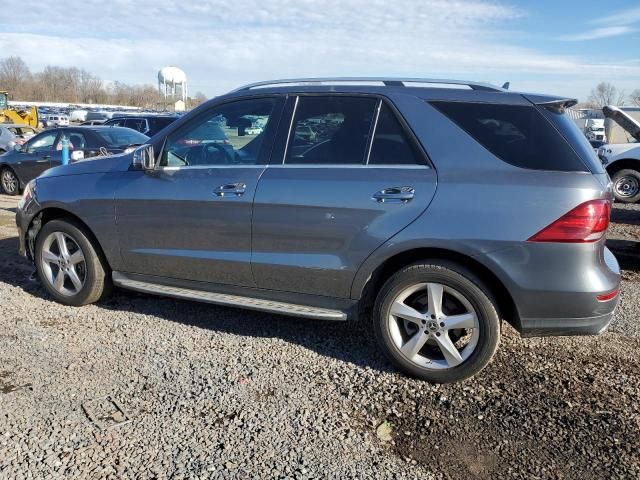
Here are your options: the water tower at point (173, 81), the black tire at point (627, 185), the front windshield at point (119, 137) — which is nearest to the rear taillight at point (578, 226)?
the front windshield at point (119, 137)

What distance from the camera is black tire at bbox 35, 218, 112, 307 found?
4613 mm

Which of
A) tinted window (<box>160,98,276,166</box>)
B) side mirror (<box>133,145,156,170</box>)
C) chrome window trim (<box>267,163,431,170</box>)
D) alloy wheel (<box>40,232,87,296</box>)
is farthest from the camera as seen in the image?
alloy wheel (<box>40,232,87,296</box>)

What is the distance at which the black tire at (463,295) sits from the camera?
337 centimetres

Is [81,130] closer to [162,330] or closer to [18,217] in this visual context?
[18,217]

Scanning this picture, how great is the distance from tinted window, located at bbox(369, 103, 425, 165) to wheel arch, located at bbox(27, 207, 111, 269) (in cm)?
243

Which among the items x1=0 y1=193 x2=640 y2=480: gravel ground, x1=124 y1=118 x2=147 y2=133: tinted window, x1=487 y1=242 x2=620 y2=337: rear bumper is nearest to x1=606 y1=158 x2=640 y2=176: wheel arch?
x1=0 y1=193 x2=640 y2=480: gravel ground

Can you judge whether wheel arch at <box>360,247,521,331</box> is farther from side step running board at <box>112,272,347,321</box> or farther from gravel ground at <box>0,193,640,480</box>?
gravel ground at <box>0,193,640,480</box>

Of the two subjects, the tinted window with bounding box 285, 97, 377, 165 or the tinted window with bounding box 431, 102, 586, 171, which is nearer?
the tinted window with bounding box 431, 102, 586, 171

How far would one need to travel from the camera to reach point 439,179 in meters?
3.41

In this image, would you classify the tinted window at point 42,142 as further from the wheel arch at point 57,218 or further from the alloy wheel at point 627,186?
the alloy wheel at point 627,186

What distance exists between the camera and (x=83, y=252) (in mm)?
4629

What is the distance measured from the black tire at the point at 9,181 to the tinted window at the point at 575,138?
38.3ft

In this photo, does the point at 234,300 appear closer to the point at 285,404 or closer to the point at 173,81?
the point at 285,404

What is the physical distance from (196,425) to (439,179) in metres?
2.00
